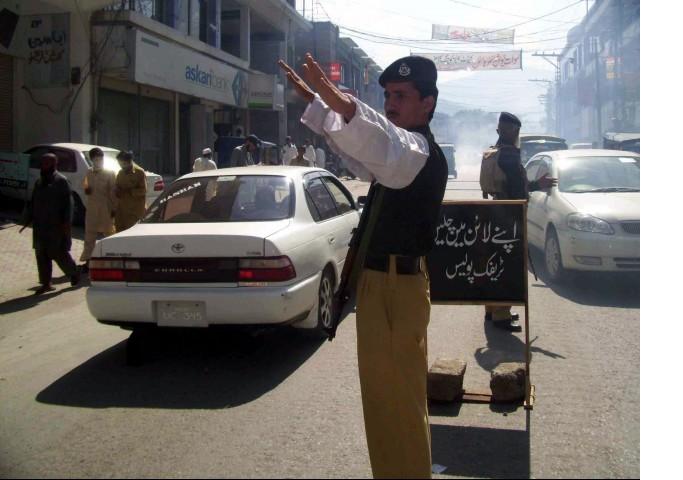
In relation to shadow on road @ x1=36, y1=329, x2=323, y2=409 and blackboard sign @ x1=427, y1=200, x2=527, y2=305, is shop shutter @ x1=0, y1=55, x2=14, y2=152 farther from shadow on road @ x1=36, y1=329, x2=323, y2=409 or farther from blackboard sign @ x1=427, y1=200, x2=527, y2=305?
blackboard sign @ x1=427, y1=200, x2=527, y2=305

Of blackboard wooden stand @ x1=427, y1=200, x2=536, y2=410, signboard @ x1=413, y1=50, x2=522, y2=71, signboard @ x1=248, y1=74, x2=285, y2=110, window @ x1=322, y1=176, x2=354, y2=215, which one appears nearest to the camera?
blackboard wooden stand @ x1=427, y1=200, x2=536, y2=410

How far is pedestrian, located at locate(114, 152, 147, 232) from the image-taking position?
9.58 meters

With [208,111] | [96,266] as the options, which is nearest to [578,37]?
[208,111]

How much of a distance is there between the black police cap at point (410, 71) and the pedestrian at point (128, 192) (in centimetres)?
743

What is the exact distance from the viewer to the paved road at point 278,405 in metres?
3.68

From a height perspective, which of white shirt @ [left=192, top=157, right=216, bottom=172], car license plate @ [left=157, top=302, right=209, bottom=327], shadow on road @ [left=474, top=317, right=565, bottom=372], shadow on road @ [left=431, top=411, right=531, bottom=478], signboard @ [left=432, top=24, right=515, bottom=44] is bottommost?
shadow on road @ [left=431, top=411, right=531, bottom=478]

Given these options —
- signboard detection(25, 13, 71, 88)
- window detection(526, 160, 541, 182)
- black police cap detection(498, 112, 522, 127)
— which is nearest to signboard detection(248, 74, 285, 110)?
signboard detection(25, 13, 71, 88)

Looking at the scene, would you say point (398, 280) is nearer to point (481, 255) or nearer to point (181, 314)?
point (481, 255)

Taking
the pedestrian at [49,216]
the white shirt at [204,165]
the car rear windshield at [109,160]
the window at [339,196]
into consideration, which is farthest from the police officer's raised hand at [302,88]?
the white shirt at [204,165]

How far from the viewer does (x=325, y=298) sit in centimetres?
607

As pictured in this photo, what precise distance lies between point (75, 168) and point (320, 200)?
7815mm

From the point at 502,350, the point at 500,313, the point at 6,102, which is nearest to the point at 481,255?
the point at 502,350

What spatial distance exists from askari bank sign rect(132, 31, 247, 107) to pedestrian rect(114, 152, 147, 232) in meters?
7.66

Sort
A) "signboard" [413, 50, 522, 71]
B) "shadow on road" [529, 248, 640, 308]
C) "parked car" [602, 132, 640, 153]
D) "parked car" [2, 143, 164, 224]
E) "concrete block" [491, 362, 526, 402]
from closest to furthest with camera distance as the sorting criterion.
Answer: "concrete block" [491, 362, 526, 402], "shadow on road" [529, 248, 640, 308], "parked car" [2, 143, 164, 224], "parked car" [602, 132, 640, 153], "signboard" [413, 50, 522, 71]
